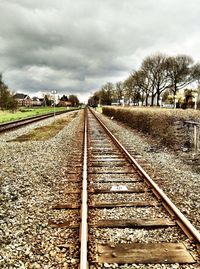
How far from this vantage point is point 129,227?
15.6 feet

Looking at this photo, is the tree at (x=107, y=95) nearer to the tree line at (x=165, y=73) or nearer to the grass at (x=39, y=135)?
the tree line at (x=165, y=73)

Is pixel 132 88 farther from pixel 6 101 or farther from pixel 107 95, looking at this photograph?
pixel 107 95

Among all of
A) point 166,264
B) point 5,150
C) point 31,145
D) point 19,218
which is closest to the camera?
point 166,264

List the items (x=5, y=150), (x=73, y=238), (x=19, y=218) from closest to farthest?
(x=73, y=238) → (x=19, y=218) → (x=5, y=150)

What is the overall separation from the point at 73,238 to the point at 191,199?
9.46 ft

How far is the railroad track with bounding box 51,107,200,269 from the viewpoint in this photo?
12.4ft

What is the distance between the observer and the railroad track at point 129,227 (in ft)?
12.4

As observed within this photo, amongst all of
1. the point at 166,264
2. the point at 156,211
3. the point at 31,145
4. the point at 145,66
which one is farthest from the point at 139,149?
the point at 145,66

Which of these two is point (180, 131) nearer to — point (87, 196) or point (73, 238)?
point (87, 196)

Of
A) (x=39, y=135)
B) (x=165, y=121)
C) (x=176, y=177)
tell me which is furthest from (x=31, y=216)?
(x=39, y=135)

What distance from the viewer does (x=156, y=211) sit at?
5387 millimetres

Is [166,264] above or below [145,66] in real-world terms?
below

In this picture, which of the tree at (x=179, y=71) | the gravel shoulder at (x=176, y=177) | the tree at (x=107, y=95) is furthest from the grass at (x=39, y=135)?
the tree at (x=107, y=95)

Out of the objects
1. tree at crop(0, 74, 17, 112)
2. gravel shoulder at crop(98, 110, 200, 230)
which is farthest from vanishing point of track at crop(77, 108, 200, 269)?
tree at crop(0, 74, 17, 112)
